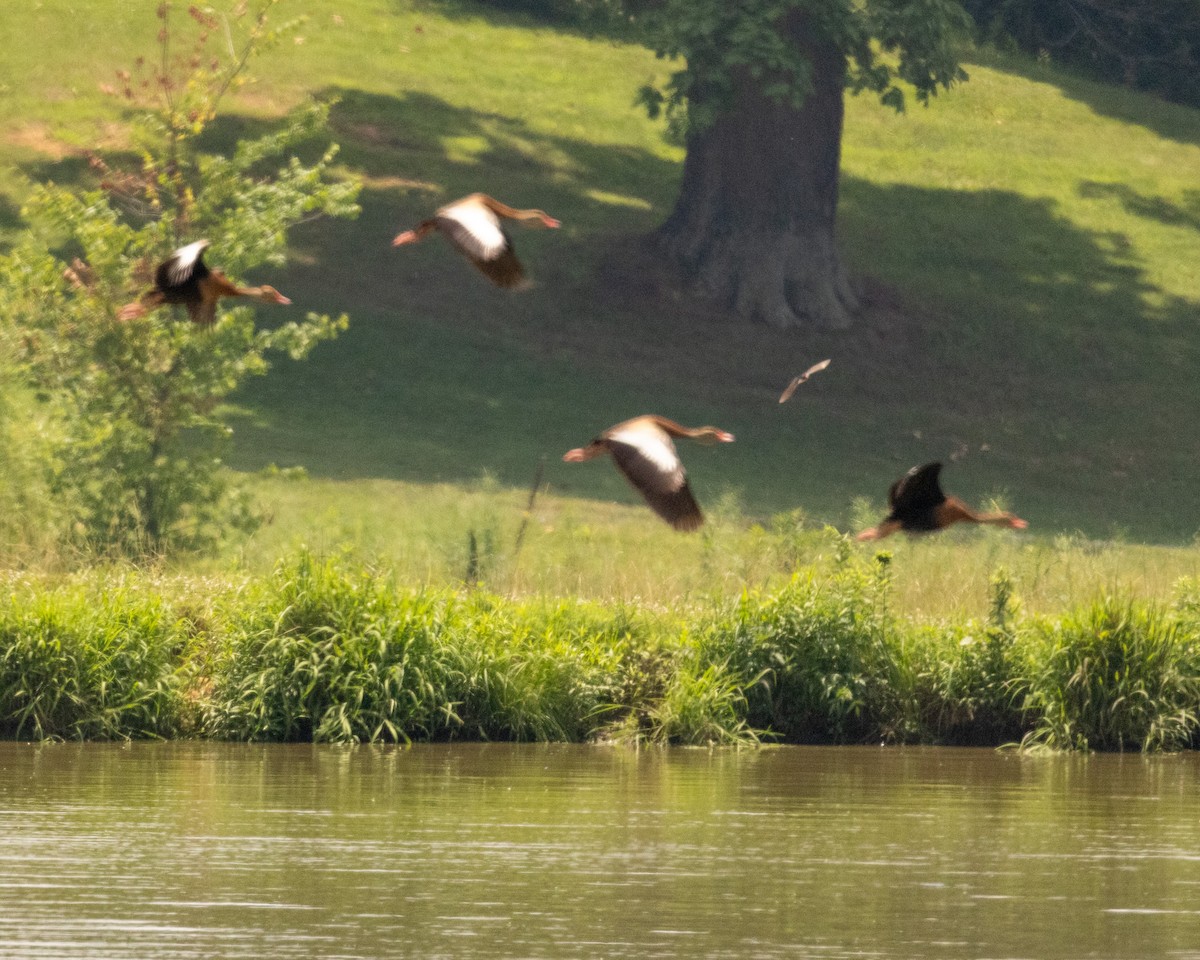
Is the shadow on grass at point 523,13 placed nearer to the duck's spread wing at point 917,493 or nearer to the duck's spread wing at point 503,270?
the duck's spread wing at point 917,493

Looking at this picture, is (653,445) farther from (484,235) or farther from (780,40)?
(780,40)

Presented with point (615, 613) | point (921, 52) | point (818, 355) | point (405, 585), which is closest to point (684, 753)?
point (615, 613)

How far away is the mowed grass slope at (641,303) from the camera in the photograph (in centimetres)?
3522

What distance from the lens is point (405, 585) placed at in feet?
67.4

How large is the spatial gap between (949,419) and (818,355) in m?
2.45

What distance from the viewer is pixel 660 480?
33.8ft

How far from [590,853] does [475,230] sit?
468cm

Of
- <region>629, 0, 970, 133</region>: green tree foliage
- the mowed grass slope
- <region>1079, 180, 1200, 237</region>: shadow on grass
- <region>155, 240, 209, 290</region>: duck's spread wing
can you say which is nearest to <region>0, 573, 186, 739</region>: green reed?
the mowed grass slope

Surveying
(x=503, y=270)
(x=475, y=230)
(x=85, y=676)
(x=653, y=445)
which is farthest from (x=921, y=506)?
(x=85, y=676)

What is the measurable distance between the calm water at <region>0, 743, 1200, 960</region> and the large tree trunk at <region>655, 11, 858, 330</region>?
23.1m

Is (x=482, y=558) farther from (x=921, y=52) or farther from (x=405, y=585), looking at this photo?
(x=921, y=52)

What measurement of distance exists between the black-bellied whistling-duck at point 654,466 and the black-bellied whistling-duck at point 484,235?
82 cm

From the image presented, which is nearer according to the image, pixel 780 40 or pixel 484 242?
pixel 484 242

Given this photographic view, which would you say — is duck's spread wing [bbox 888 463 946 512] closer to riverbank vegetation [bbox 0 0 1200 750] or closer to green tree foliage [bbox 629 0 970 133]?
riverbank vegetation [bbox 0 0 1200 750]
